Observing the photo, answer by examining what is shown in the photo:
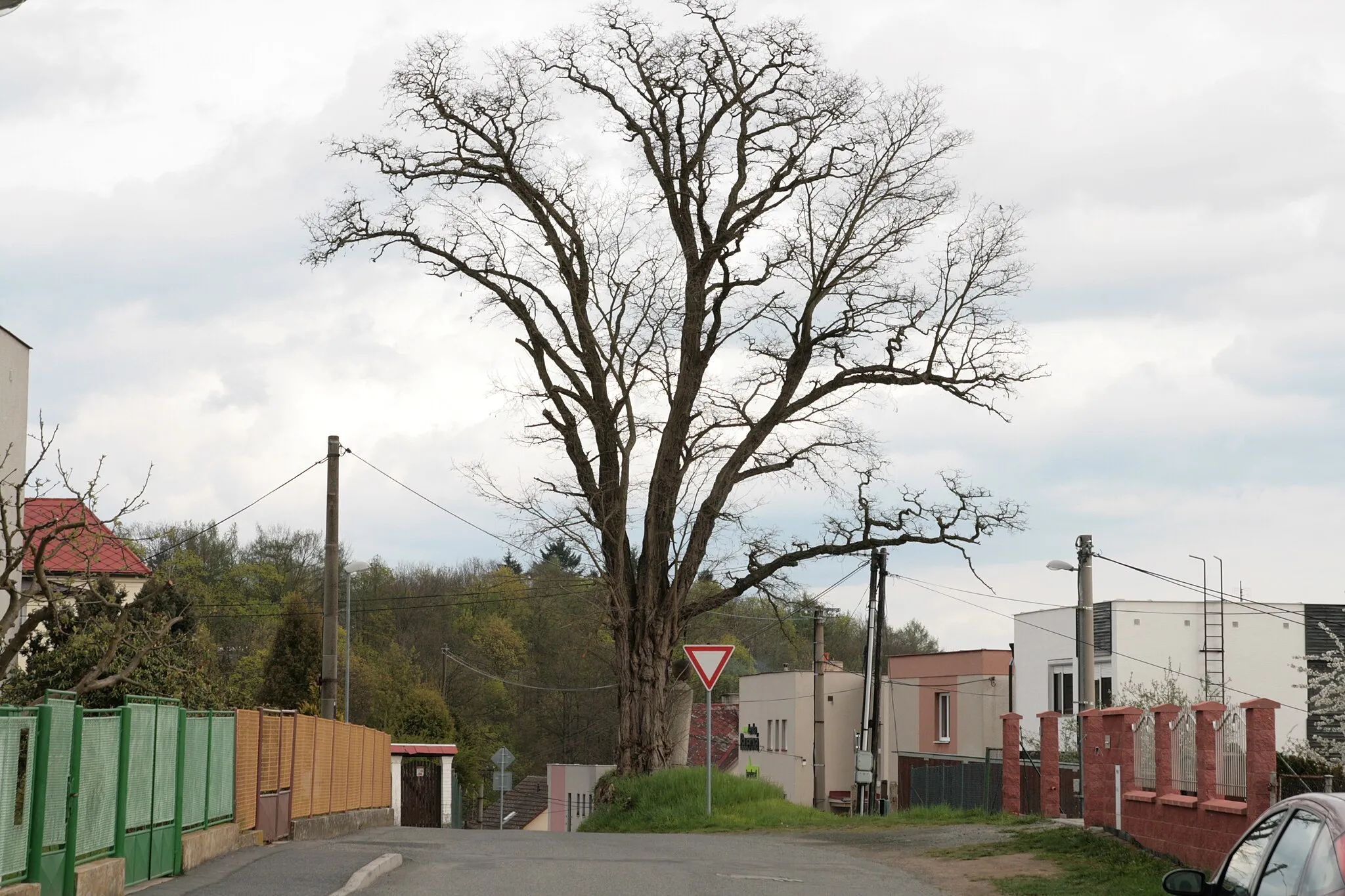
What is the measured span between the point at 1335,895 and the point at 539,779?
255 ft

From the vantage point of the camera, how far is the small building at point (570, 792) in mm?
68188

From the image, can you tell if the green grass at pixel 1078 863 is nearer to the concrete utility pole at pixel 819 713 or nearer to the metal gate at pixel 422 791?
the concrete utility pole at pixel 819 713

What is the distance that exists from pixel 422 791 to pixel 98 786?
1682 inches

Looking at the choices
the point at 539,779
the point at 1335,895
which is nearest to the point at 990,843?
the point at 1335,895

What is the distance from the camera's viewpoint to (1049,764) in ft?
87.6

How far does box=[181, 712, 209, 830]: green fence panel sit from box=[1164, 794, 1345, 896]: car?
393 inches

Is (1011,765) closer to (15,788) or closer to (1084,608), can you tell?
(1084,608)

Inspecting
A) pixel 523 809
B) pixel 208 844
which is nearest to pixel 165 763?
pixel 208 844

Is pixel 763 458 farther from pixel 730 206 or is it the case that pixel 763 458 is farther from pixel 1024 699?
pixel 1024 699

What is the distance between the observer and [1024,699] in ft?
167

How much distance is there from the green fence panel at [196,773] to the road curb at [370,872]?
1742 mm

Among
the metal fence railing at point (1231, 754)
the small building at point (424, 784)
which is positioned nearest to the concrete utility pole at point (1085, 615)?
the metal fence railing at point (1231, 754)

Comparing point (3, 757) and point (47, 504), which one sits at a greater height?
point (47, 504)

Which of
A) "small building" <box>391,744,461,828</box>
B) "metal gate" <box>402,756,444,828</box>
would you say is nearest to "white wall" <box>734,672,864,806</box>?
"small building" <box>391,744,461,828</box>
